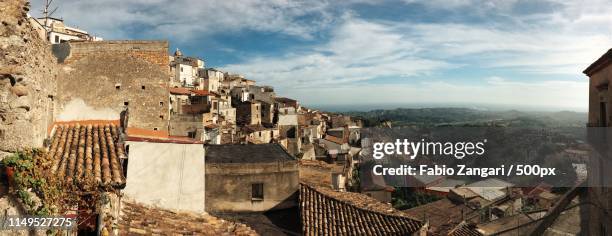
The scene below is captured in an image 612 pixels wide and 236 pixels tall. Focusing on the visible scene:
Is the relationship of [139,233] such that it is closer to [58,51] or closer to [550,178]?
[58,51]

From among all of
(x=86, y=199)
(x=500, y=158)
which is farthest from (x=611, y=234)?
(x=500, y=158)

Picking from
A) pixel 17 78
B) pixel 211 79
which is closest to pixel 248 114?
pixel 211 79

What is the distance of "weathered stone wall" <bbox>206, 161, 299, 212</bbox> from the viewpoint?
13289 mm

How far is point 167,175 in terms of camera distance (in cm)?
1102

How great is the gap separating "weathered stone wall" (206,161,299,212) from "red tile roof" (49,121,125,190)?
141 inches

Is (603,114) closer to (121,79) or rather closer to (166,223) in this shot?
(166,223)

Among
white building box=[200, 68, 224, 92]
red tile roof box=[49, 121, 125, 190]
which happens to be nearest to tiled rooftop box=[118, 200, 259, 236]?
red tile roof box=[49, 121, 125, 190]

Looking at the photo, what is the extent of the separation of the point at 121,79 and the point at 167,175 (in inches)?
171

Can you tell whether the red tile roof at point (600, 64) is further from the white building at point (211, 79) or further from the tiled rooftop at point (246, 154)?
the white building at point (211, 79)

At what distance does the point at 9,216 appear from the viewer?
556cm

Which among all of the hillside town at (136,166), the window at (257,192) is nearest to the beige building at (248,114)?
the hillside town at (136,166)

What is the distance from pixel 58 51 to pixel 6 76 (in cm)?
806

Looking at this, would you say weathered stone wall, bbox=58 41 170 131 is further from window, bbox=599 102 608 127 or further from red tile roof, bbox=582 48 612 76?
window, bbox=599 102 608 127

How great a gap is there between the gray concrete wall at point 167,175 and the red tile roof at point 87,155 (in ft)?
2.81
